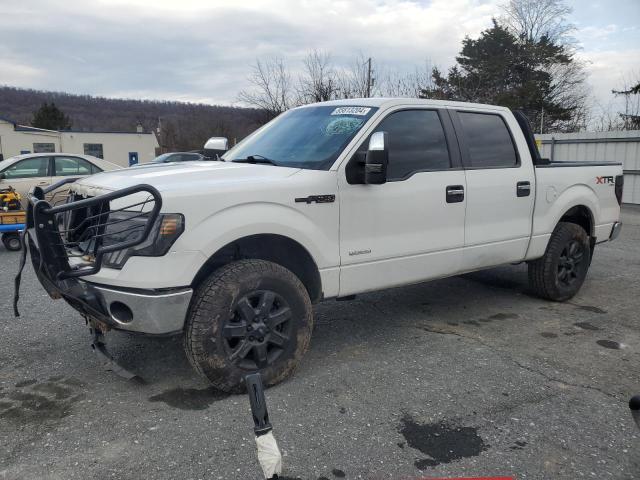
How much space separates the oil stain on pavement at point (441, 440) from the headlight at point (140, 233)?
1663 millimetres

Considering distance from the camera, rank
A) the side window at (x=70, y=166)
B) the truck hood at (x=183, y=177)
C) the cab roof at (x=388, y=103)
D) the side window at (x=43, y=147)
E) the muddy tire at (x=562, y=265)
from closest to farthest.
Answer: the truck hood at (x=183, y=177), the cab roof at (x=388, y=103), the muddy tire at (x=562, y=265), the side window at (x=70, y=166), the side window at (x=43, y=147)

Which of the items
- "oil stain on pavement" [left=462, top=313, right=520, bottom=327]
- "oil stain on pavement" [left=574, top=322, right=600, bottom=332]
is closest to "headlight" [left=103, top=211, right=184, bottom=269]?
"oil stain on pavement" [left=462, top=313, right=520, bottom=327]

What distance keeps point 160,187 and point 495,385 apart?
8.08 ft

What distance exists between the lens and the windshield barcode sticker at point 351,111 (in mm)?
3950

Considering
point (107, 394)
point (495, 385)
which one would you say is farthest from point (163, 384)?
point (495, 385)

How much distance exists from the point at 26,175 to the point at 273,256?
8463 millimetres

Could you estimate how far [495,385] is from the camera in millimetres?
3482

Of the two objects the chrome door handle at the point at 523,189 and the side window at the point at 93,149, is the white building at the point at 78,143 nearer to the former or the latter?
the side window at the point at 93,149

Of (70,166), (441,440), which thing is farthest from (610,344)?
(70,166)

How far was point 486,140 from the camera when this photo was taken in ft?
15.4

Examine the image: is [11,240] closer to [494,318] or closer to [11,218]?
[11,218]

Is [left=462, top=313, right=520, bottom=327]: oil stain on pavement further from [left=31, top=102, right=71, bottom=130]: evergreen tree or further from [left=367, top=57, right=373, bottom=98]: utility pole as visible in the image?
[left=31, top=102, right=71, bottom=130]: evergreen tree

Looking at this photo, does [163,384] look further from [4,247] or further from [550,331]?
[4,247]

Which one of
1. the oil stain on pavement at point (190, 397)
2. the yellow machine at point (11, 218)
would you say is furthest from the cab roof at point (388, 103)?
the yellow machine at point (11, 218)
